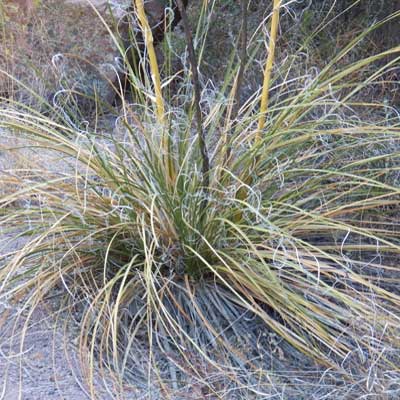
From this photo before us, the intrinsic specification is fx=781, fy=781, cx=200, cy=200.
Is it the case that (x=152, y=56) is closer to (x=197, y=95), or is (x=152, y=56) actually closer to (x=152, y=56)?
(x=152, y=56)

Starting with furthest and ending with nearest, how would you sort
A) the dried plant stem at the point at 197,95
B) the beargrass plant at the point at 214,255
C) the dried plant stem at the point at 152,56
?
1. the dried plant stem at the point at 152,56
2. the dried plant stem at the point at 197,95
3. the beargrass plant at the point at 214,255

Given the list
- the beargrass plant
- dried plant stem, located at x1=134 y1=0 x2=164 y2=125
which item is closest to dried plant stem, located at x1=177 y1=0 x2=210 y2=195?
the beargrass plant

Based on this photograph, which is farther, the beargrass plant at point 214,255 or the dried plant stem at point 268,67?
the dried plant stem at point 268,67

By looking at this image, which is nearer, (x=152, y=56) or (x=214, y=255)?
(x=214, y=255)

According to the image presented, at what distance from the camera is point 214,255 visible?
320 cm

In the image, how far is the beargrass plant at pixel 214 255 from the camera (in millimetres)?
2873

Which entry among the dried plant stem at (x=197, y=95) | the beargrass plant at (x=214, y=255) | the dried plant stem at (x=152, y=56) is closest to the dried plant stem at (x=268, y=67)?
the beargrass plant at (x=214, y=255)

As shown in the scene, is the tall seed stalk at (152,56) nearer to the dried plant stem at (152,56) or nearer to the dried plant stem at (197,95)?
the dried plant stem at (152,56)

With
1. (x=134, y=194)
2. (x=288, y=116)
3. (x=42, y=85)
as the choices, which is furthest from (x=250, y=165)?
(x=42, y=85)

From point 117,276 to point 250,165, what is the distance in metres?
0.81

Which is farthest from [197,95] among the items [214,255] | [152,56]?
[214,255]

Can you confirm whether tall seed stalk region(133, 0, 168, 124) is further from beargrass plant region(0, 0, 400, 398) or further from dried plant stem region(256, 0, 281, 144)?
dried plant stem region(256, 0, 281, 144)

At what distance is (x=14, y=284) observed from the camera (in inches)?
126

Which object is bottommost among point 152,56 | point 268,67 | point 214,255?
point 214,255
